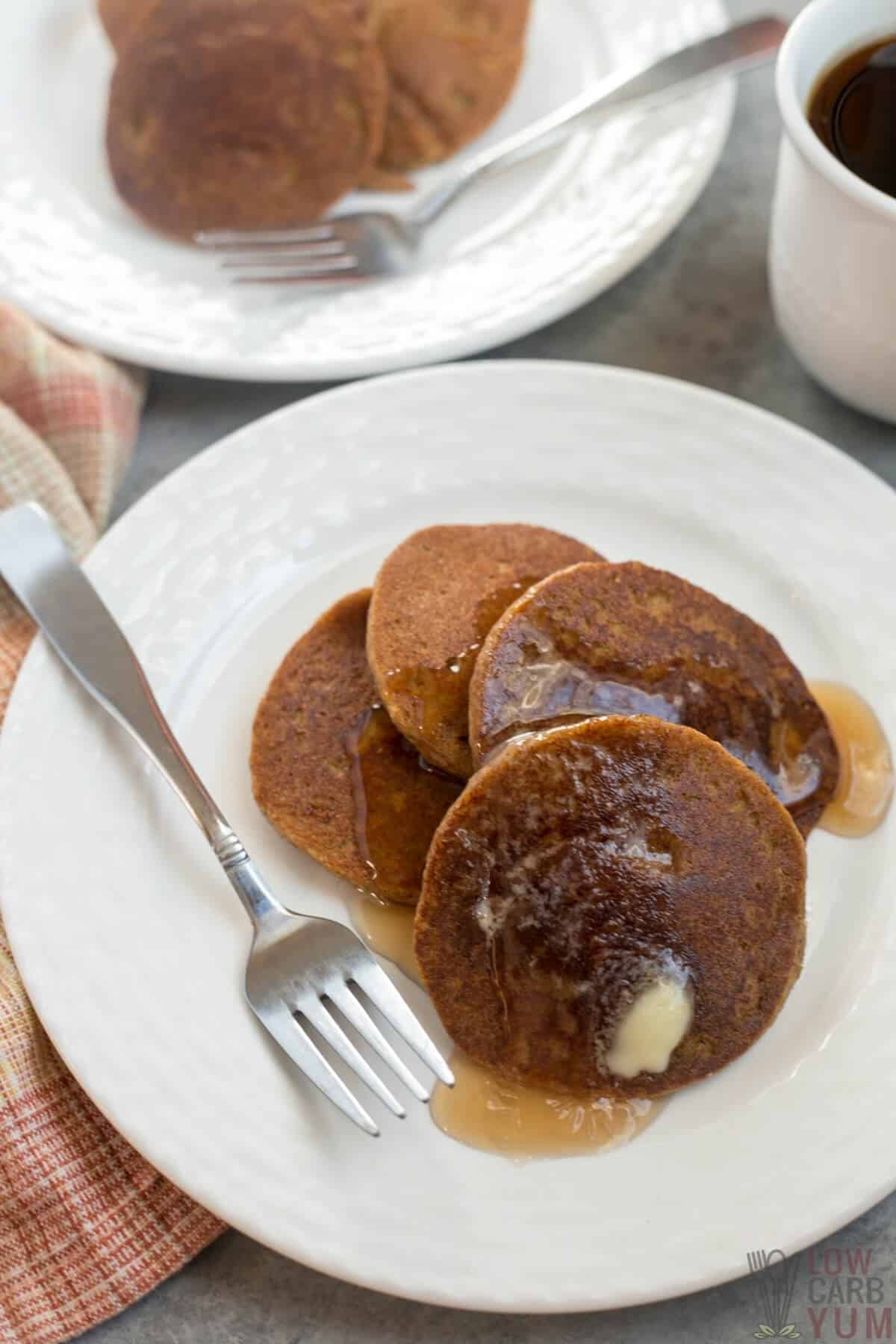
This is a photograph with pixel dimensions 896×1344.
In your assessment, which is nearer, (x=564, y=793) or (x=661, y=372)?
(x=564, y=793)

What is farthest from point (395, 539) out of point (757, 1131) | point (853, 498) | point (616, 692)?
point (757, 1131)

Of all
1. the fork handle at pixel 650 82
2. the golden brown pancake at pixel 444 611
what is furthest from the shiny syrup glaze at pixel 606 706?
the fork handle at pixel 650 82

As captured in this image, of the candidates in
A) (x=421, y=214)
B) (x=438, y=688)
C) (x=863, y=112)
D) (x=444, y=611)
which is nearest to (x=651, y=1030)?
(x=438, y=688)

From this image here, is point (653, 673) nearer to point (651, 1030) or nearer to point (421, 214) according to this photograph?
point (651, 1030)

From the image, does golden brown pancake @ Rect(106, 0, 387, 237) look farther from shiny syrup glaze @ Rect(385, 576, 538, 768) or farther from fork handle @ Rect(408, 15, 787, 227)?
shiny syrup glaze @ Rect(385, 576, 538, 768)

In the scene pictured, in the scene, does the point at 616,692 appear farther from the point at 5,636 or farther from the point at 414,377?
the point at 5,636

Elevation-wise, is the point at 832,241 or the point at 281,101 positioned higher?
the point at 281,101

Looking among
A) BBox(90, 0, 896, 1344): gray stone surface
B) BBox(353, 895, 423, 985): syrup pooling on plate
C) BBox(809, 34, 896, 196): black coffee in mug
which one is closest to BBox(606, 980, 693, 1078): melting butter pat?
BBox(90, 0, 896, 1344): gray stone surface
